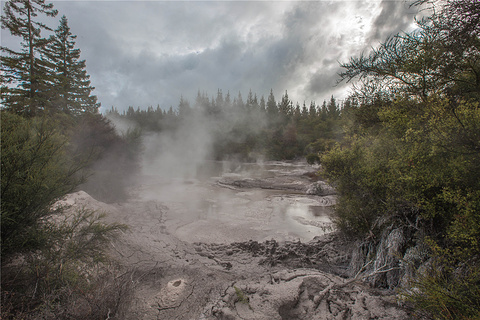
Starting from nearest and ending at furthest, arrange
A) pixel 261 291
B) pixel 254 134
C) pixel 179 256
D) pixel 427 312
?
pixel 427 312 < pixel 261 291 < pixel 179 256 < pixel 254 134

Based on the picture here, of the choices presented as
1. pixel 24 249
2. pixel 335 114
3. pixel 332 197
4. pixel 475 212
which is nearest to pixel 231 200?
pixel 332 197

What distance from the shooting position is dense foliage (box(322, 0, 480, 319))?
273 cm

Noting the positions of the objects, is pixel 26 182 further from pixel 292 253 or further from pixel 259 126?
pixel 259 126

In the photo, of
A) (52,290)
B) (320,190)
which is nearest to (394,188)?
(52,290)

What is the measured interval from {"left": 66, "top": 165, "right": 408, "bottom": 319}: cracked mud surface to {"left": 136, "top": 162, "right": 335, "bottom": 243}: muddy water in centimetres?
5

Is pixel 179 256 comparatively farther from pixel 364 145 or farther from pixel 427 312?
pixel 364 145

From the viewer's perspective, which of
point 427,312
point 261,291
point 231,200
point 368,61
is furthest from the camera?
point 231,200

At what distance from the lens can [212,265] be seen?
5.59 meters

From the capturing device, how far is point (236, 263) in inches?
226

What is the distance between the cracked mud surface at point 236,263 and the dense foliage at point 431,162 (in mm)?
888

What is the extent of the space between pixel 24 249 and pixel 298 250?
20.0 ft

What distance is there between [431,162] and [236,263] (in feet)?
15.8

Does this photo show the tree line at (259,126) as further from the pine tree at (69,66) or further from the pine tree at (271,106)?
the pine tree at (69,66)

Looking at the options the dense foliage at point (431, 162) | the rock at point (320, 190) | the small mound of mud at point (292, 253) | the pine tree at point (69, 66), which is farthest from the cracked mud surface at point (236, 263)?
the pine tree at point (69, 66)
